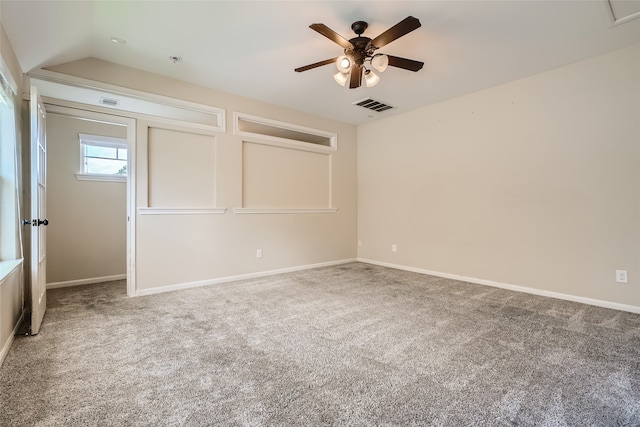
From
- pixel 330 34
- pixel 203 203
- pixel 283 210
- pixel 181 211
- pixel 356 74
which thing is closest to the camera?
pixel 330 34

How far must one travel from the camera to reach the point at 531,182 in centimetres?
362

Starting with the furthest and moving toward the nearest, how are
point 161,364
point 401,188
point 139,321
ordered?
point 401,188, point 139,321, point 161,364

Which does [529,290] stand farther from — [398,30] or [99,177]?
[99,177]

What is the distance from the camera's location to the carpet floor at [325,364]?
147 cm

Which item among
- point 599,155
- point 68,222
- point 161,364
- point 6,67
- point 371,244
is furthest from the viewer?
point 371,244

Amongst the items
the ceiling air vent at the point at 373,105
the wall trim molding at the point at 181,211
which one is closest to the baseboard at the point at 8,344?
the wall trim molding at the point at 181,211

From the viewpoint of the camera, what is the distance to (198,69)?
3457 mm

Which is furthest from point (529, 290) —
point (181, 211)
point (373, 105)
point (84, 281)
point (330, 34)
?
point (84, 281)

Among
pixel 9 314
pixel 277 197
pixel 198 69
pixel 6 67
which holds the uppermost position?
pixel 198 69

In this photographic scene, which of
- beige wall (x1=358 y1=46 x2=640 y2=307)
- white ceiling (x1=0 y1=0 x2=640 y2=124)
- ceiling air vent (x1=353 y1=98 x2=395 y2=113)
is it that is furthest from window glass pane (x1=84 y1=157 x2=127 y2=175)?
beige wall (x1=358 y1=46 x2=640 y2=307)

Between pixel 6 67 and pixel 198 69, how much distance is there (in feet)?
5.50

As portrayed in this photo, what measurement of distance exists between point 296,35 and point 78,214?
152 inches

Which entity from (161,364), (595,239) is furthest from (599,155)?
(161,364)

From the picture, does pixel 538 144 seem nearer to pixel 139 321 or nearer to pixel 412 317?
pixel 412 317
